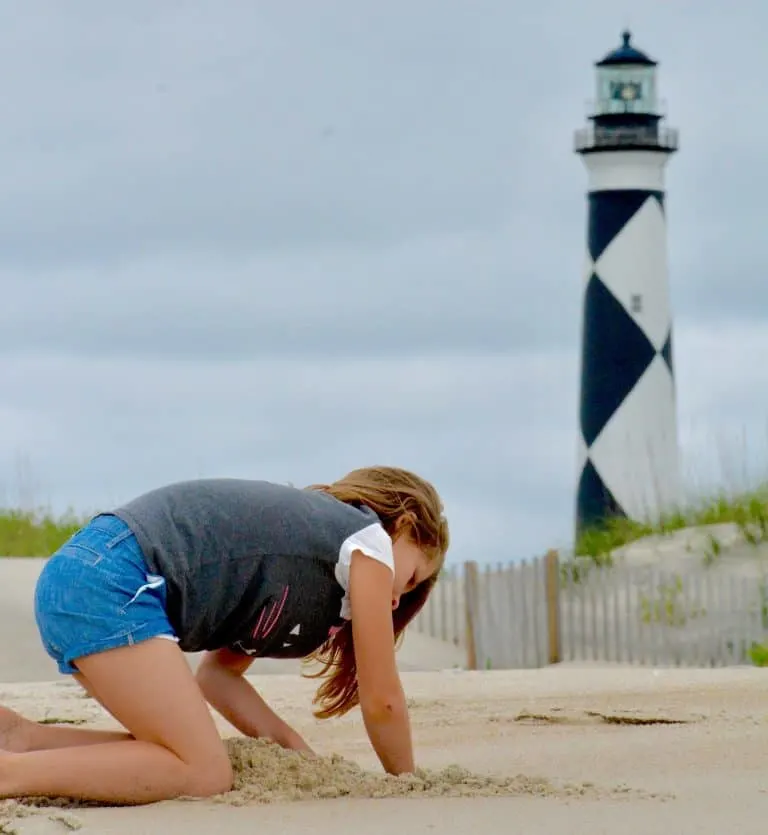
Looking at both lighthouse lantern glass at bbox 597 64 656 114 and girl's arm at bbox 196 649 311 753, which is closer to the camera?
girl's arm at bbox 196 649 311 753

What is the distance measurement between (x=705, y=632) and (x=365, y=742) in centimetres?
844

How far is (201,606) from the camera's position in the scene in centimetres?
381

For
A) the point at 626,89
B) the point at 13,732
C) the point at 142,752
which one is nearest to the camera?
the point at 142,752

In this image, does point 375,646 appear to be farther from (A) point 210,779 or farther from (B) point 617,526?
(B) point 617,526

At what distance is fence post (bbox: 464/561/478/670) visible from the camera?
13.0 m

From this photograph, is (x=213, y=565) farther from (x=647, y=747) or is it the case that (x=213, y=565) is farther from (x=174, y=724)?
(x=647, y=747)

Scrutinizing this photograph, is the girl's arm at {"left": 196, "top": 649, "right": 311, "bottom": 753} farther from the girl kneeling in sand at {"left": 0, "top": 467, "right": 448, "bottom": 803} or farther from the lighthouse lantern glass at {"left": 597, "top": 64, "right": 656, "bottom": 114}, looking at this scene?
the lighthouse lantern glass at {"left": 597, "top": 64, "right": 656, "bottom": 114}

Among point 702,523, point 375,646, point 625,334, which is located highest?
point 625,334

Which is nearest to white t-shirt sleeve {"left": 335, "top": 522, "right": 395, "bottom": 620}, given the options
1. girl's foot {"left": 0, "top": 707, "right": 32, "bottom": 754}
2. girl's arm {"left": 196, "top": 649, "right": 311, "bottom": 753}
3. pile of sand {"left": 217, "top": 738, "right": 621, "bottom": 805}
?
pile of sand {"left": 217, "top": 738, "right": 621, "bottom": 805}

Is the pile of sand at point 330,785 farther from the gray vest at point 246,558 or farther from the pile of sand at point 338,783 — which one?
the gray vest at point 246,558

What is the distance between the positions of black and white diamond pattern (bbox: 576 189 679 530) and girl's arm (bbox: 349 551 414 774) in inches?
588

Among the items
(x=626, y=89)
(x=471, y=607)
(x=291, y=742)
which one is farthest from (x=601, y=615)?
(x=291, y=742)

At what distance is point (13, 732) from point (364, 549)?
0.98 metres

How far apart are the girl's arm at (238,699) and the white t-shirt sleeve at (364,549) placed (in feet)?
1.98
